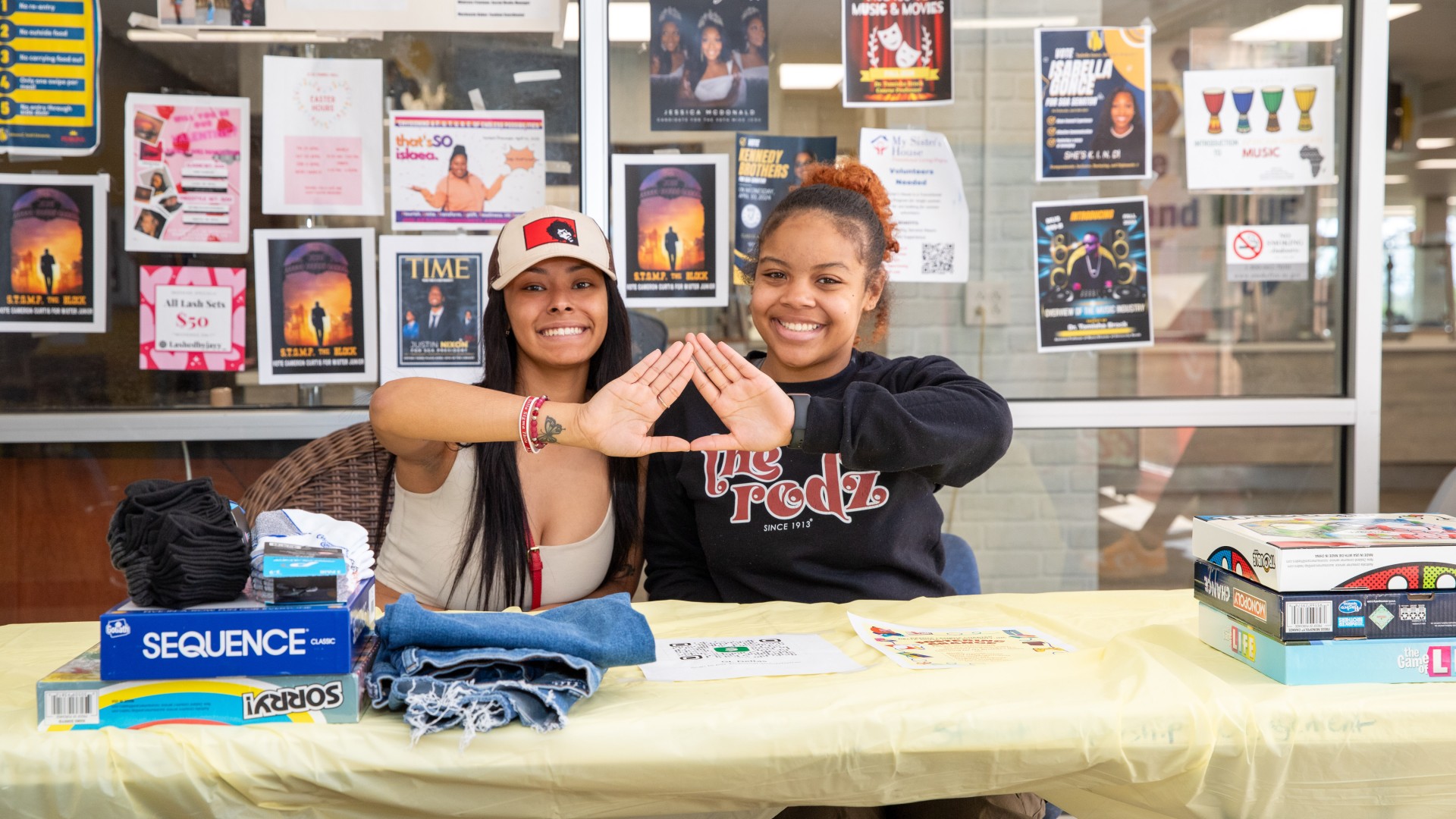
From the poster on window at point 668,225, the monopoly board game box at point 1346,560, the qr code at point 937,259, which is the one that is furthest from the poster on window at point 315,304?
the monopoly board game box at point 1346,560

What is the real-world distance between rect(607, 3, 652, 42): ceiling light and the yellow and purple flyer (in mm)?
1689

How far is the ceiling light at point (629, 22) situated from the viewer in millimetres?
2670

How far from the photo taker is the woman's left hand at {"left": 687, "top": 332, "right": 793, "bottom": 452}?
165 centimetres

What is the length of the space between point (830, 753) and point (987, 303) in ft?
6.38

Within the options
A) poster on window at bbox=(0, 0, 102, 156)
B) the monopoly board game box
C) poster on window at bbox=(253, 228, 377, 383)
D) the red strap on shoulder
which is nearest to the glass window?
poster on window at bbox=(253, 228, 377, 383)

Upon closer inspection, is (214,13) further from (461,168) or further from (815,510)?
(815,510)

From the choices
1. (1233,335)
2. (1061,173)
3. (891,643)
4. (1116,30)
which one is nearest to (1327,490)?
(1233,335)

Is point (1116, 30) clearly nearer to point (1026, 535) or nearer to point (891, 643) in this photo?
point (1026, 535)

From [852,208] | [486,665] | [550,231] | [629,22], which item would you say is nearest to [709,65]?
[629,22]

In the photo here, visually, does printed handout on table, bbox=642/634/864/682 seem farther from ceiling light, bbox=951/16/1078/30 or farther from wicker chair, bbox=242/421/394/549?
ceiling light, bbox=951/16/1078/30

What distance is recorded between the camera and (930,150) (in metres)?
2.79

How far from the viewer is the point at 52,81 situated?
2.56 meters

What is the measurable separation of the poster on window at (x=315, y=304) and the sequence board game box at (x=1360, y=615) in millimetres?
2091

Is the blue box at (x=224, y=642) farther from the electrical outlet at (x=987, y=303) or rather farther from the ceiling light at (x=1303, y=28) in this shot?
the ceiling light at (x=1303, y=28)
